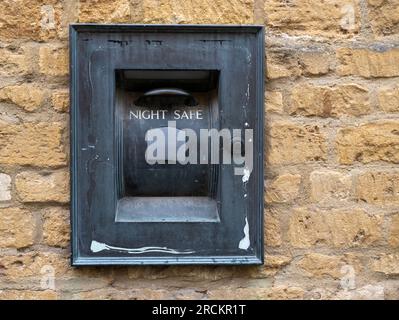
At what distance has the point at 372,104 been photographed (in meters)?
1.85

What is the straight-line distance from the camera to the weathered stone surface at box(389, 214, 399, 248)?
1.87m

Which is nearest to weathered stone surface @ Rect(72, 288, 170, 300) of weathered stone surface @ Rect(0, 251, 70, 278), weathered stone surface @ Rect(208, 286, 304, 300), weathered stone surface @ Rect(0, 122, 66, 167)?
weathered stone surface @ Rect(0, 251, 70, 278)

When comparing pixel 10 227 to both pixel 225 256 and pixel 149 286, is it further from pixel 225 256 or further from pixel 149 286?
pixel 225 256

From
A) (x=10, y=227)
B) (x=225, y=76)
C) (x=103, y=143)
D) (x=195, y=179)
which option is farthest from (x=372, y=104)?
(x=10, y=227)

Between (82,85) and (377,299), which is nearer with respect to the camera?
(82,85)

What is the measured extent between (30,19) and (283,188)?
1149 mm

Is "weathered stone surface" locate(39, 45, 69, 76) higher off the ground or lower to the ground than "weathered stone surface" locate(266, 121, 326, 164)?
higher

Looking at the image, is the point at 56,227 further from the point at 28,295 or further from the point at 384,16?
the point at 384,16

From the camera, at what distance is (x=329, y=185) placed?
6.12 feet

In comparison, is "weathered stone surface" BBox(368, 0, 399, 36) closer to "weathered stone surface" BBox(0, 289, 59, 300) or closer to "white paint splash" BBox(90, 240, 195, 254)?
"white paint splash" BBox(90, 240, 195, 254)

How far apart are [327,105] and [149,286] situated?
3.21ft

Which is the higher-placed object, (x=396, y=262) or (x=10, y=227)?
(x=10, y=227)

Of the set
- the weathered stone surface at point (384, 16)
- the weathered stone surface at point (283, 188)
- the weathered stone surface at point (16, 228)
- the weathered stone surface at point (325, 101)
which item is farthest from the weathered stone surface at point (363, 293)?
the weathered stone surface at point (16, 228)
